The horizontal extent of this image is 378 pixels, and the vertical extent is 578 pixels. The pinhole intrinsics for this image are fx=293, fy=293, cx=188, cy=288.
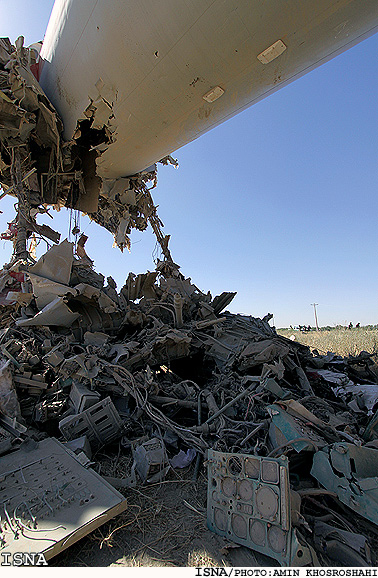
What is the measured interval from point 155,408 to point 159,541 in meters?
1.75

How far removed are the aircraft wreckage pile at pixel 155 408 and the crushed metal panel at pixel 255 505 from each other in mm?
10

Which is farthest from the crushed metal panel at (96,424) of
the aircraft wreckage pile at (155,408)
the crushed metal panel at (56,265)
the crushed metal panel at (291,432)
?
the crushed metal panel at (56,265)

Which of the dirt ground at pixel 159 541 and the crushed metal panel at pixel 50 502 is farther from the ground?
the crushed metal panel at pixel 50 502

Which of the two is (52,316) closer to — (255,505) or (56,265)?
(56,265)

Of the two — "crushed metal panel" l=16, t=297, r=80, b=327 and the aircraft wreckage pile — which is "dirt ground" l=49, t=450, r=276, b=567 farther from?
"crushed metal panel" l=16, t=297, r=80, b=327

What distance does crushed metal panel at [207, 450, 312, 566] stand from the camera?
1.96 m

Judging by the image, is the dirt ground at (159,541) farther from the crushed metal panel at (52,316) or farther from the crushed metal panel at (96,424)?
the crushed metal panel at (52,316)

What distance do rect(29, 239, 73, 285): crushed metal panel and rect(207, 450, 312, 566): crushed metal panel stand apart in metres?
4.61

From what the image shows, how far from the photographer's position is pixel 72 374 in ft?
14.3

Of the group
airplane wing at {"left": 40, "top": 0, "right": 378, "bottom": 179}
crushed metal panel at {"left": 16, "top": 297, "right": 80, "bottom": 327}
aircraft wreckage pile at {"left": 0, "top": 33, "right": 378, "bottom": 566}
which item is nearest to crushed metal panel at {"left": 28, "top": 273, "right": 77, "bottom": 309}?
aircraft wreckage pile at {"left": 0, "top": 33, "right": 378, "bottom": 566}

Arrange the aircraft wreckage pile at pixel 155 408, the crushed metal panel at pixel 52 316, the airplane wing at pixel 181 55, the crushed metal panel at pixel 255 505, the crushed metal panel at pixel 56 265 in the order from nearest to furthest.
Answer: the crushed metal panel at pixel 255 505 < the aircraft wreckage pile at pixel 155 408 < the airplane wing at pixel 181 55 < the crushed metal panel at pixel 52 316 < the crushed metal panel at pixel 56 265

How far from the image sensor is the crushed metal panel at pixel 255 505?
196 centimetres

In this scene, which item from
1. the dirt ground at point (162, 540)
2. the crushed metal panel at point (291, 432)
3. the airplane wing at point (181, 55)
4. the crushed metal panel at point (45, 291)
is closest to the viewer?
the dirt ground at point (162, 540)

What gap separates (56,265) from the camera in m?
5.86
